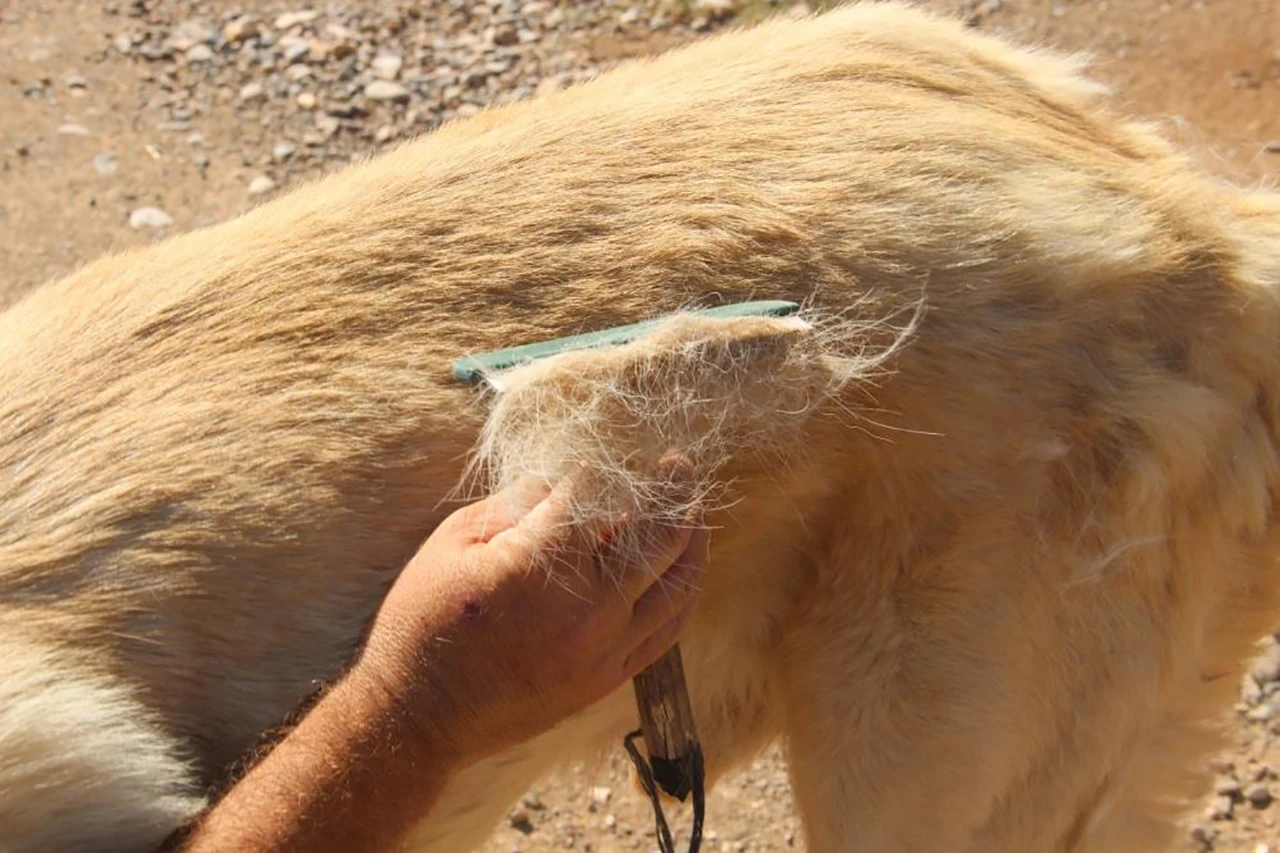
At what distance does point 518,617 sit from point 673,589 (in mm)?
235

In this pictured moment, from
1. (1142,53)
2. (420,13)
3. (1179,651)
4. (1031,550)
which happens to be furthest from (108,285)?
(1142,53)

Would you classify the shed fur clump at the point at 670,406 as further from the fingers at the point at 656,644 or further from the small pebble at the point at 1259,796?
the small pebble at the point at 1259,796

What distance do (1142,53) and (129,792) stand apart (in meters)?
4.65

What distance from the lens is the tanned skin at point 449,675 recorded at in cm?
154

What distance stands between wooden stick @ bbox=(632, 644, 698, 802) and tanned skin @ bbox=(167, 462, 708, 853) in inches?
8.7

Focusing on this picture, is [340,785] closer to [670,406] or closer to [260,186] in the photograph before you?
[670,406]

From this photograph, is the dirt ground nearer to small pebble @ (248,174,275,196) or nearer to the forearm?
small pebble @ (248,174,275,196)

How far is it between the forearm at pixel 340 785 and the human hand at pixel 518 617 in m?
0.03

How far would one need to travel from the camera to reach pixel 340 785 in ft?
5.09

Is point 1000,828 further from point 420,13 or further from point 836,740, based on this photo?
point 420,13

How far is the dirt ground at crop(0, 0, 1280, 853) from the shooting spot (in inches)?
183

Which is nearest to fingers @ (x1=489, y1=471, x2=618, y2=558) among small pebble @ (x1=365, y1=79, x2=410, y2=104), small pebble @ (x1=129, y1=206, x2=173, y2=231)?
small pebble @ (x1=129, y1=206, x2=173, y2=231)

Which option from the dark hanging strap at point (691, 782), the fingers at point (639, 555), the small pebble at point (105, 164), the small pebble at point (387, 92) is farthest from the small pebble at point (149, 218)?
the fingers at point (639, 555)

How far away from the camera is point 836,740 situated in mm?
1915
